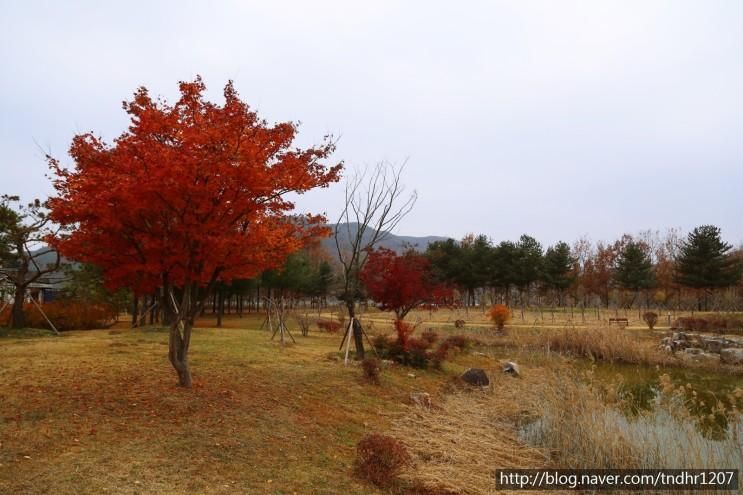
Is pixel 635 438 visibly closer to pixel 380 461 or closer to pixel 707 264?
pixel 380 461

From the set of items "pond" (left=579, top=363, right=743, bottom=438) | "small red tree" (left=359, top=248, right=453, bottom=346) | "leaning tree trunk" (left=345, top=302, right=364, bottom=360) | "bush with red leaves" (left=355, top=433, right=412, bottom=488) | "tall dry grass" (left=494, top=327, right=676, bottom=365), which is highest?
"small red tree" (left=359, top=248, right=453, bottom=346)

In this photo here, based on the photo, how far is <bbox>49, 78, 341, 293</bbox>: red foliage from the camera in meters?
6.77

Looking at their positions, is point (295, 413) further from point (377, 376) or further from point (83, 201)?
point (83, 201)

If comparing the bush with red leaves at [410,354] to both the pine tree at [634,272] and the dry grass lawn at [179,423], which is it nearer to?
the dry grass lawn at [179,423]

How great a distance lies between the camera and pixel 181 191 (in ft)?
22.5

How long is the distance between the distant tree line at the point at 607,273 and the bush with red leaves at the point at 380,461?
3323cm

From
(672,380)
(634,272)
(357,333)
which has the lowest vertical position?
(672,380)

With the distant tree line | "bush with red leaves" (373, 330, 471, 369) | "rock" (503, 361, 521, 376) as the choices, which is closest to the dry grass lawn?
"bush with red leaves" (373, 330, 471, 369)

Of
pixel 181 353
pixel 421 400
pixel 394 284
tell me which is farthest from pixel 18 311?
pixel 421 400

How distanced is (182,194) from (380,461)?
4499 mm

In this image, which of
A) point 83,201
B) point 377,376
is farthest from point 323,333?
point 83,201

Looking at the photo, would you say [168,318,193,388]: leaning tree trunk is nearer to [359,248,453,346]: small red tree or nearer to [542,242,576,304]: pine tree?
[359,248,453,346]: small red tree

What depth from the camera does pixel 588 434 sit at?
670 cm

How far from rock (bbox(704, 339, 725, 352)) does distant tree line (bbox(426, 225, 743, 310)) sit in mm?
15736
